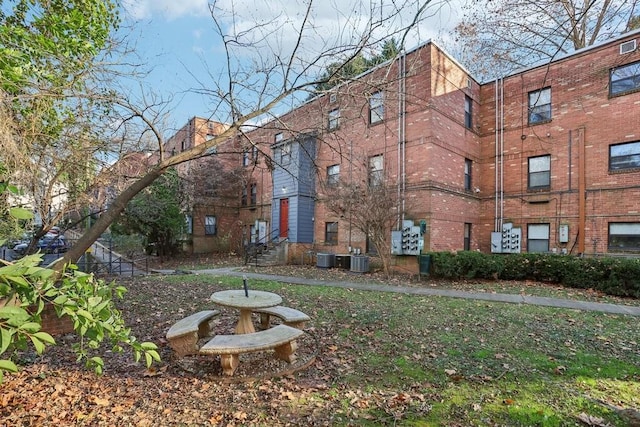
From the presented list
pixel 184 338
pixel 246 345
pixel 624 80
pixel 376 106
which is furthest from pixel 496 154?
pixel 184 338

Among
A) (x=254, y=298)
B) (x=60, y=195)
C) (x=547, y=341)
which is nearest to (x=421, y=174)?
(x=547, y=341)

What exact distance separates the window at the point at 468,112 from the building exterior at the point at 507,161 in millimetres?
50

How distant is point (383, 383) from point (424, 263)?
853 cm

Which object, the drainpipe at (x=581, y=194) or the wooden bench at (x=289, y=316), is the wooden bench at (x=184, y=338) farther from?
the drainpipe at (x=581, y=194)

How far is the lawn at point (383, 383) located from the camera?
3.06 meters

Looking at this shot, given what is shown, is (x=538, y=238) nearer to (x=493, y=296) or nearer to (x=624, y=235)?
(x=624, y=235)

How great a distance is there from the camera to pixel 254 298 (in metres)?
4.97

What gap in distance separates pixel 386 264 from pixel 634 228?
9.02 metres

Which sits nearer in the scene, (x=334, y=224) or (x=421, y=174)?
(x=421, y=174)

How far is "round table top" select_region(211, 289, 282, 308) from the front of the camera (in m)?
4.58

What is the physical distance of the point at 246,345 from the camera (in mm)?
3709

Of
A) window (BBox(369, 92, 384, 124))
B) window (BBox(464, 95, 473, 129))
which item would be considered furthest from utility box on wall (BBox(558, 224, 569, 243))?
window (BBox(369, 92, 384, 124))

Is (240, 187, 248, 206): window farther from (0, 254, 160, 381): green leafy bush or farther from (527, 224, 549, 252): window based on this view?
(0, 254, 160, 381): green leafy bush

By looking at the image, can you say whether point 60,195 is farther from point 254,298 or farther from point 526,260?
point 526,260
